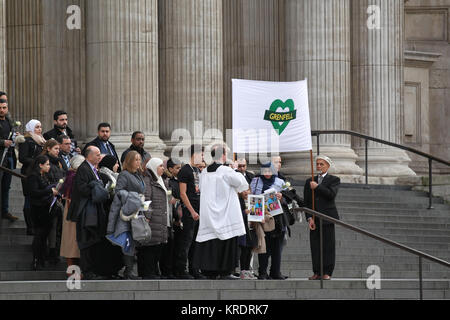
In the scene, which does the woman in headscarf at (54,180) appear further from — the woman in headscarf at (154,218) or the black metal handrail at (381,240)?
the black metal handrail at (381,240)

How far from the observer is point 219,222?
1888 cm

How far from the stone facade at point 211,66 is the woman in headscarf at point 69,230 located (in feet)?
16.0

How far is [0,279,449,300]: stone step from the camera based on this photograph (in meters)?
17.1

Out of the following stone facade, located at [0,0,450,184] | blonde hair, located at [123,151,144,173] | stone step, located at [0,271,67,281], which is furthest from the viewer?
stone facade, located at [0,0,450,184]

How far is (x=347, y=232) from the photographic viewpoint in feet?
64.3

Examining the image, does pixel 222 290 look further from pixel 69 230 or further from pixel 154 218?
pixel 69 230

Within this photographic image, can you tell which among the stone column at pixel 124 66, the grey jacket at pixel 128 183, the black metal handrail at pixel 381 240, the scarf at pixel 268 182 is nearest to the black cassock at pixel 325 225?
the black metal handrail at pixel 381 240

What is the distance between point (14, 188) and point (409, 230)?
23.0 ft

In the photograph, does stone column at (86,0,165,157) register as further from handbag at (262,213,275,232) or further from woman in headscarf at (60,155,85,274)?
woman in headscarf at (60,155,85,274)

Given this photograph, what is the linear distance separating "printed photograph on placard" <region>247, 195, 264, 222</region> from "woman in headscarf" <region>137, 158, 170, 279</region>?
1.27 meters

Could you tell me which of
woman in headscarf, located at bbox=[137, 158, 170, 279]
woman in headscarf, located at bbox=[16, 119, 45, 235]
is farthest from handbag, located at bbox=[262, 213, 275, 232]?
woman in headscarf, located at bbox=[16, 119, 45, 235]

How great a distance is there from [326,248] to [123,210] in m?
3.10
